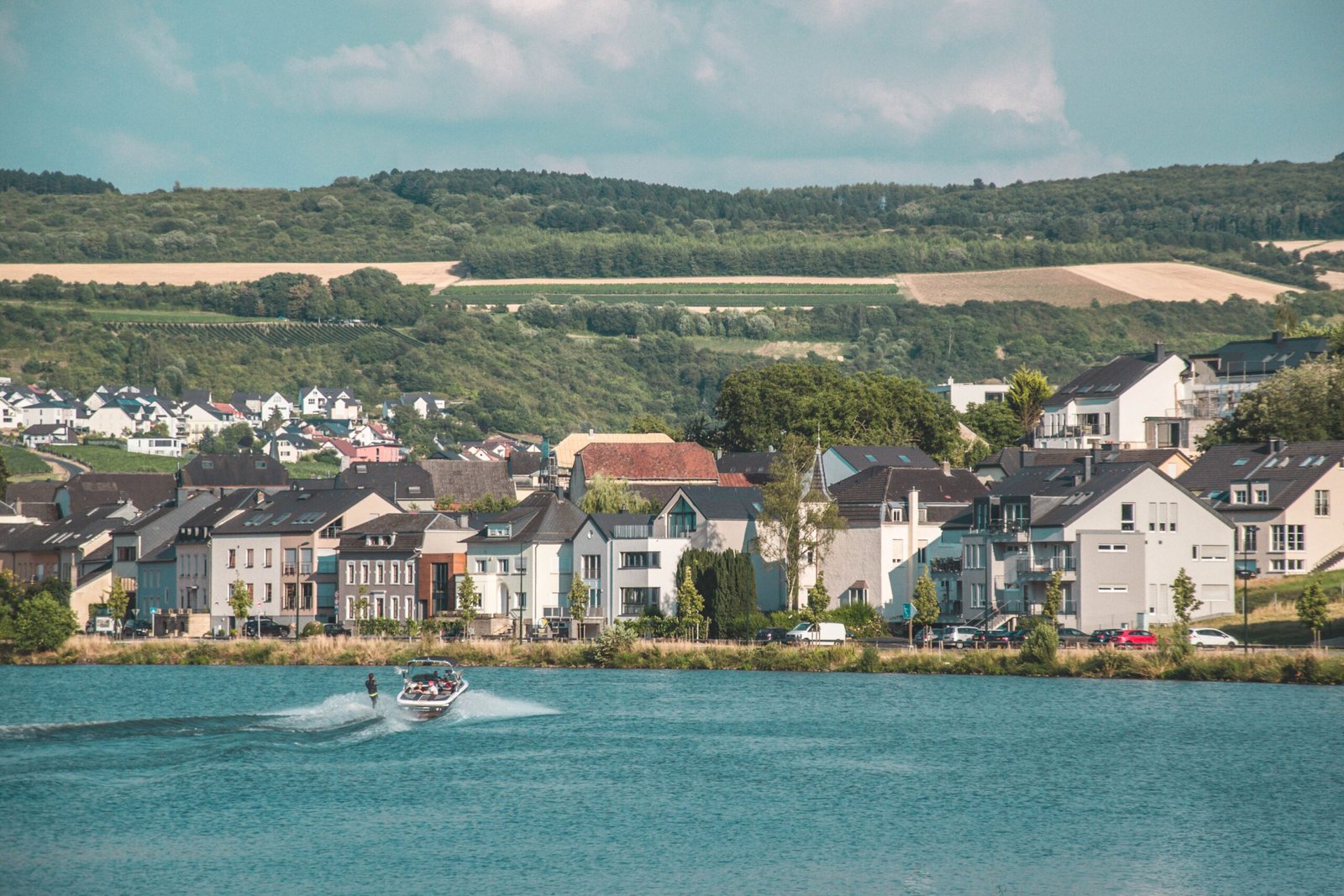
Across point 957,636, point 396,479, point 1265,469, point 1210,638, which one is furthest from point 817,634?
point 396,479

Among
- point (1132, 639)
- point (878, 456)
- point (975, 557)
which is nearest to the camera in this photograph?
point (1132, 639)

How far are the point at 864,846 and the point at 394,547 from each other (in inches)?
2636

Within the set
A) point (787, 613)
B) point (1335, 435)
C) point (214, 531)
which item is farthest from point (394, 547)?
point (1335, 435)

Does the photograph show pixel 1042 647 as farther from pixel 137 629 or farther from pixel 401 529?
pixel 137 629

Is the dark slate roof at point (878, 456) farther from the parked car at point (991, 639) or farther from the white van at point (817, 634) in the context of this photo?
the parked car at point (991, 639)

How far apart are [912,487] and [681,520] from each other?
1241cm

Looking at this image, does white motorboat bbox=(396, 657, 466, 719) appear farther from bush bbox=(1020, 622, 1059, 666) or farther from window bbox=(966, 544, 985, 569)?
window bbox=(966, 544, 985, 569)

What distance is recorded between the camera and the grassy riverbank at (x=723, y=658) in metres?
74.9

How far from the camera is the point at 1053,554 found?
299ft

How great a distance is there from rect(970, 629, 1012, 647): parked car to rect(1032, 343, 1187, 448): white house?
4549cm

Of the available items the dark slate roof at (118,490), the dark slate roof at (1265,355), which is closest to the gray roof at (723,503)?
the dark slate roof at (1265,355)

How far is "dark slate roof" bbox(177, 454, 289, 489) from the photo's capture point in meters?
160

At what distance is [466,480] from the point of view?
6161 inches

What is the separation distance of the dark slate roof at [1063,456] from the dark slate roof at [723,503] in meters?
17.7
